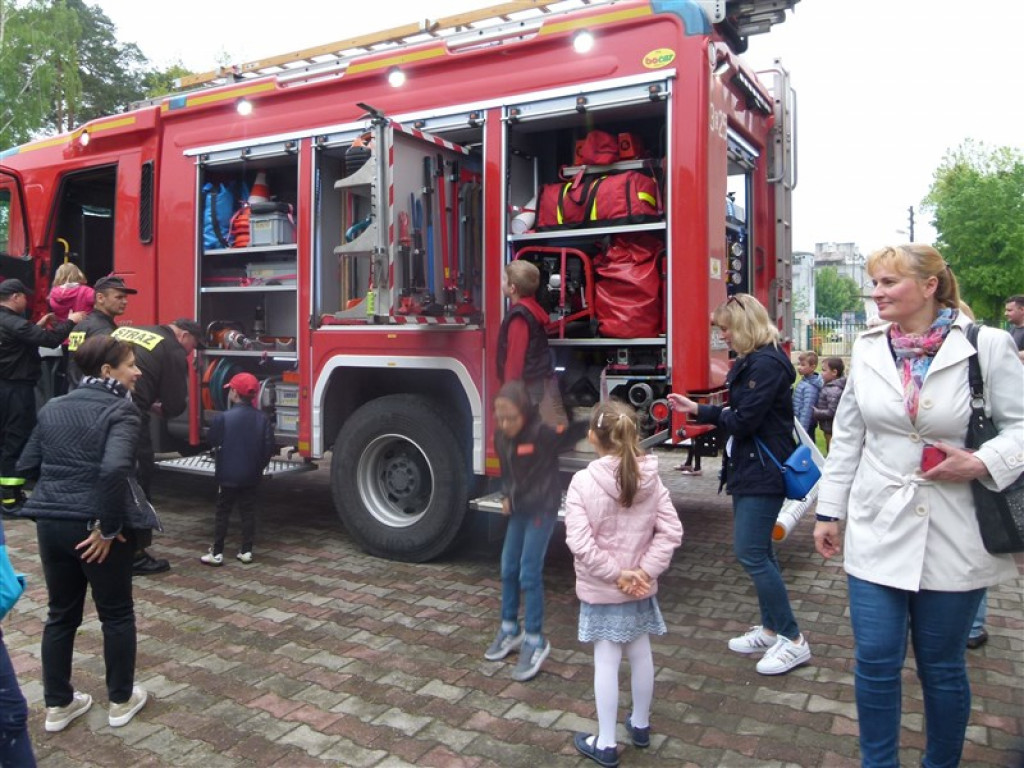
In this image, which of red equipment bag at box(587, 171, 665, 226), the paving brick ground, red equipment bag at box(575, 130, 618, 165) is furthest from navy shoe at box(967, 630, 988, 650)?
red equipment bag at box(575, 130, 618, 165)

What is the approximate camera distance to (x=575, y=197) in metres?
5.09

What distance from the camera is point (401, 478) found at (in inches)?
227

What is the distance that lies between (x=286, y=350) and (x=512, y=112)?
260 centimetres

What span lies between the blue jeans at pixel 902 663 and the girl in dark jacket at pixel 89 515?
8.99 feet

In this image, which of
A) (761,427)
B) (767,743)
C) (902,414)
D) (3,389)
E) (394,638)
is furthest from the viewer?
(3,389)

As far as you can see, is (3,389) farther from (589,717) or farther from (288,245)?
(589,717)

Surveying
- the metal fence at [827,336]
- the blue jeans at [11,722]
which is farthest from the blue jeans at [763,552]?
the metal fence at [827,336]

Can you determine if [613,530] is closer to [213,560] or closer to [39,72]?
[213,560]

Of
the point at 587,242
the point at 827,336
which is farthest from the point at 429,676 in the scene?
the point at 827,336

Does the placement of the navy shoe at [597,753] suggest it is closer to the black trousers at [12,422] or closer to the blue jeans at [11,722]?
the blue jeans at [11,722]

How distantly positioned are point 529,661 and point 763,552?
47.4 inches

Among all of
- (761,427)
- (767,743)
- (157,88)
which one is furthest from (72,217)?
(157,88)

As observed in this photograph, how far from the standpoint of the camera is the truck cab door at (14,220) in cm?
771

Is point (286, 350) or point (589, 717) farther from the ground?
point (286, 350)
